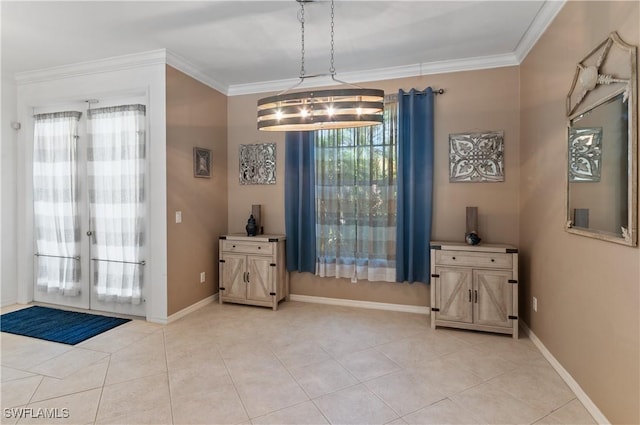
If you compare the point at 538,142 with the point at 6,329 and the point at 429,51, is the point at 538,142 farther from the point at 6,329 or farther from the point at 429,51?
the point at 6,329

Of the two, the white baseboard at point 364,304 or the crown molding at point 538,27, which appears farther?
the white baseboard at point 364,304

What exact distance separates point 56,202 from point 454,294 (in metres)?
4.72

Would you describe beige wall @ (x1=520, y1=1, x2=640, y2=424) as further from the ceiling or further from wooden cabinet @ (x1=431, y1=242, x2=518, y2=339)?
the ceiling

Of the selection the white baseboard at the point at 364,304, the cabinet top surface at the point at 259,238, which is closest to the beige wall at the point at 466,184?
the white baseboard at the point at 364,304

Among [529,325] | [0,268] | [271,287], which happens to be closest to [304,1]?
[271,287]

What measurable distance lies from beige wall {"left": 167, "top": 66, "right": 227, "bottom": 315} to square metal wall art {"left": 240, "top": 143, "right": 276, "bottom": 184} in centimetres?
27

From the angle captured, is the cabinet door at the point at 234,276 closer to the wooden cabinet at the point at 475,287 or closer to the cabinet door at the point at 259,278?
the cabinet door at the point at 259,278

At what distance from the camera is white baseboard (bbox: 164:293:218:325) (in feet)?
12.0

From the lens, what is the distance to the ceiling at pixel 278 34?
270 centimetres

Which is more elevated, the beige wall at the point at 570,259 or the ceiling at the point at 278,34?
the ceiling at the point at 278,34

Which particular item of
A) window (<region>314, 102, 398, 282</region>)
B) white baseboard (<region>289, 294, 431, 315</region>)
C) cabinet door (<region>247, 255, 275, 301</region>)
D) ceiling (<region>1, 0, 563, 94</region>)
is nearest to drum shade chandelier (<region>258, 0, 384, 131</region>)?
ceiling (<region>1, 0, 563, 94</region>)

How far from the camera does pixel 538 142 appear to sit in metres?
3.02

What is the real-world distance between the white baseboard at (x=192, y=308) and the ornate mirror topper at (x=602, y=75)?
3997 millimetres

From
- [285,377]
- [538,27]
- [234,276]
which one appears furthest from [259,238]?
[538,27]
